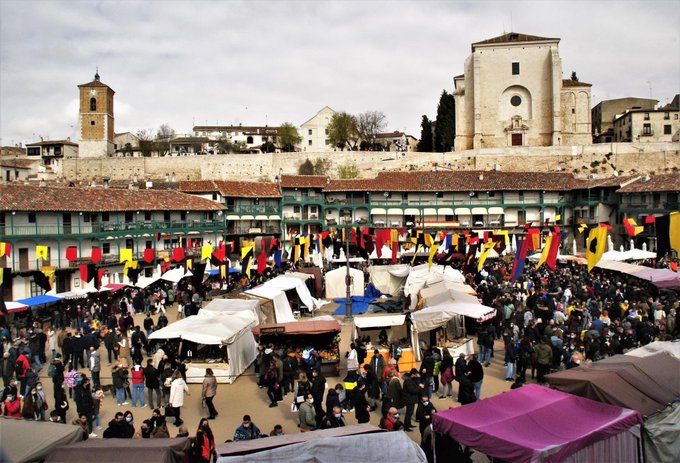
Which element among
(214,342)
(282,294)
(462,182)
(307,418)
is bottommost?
(307,418)

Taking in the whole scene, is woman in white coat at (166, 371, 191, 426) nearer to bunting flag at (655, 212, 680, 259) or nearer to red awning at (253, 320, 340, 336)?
red awning at (253, 320, 340, 336)

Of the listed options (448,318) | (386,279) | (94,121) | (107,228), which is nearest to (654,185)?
(386,279)

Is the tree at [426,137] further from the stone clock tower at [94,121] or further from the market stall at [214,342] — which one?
the market stall at [214,342]

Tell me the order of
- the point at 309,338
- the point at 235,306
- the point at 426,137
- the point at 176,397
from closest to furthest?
1. the point at 176,397
2. the point at 309,338
3. the point at 235,306
4. the point at 426,137

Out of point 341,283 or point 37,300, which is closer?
point 37,300

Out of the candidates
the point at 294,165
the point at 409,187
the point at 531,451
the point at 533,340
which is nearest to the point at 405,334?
the point at 533,340

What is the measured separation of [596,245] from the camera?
54.6ft

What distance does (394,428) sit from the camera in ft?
29.2

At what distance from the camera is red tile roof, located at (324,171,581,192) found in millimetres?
47750

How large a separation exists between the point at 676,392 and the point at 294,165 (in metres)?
61.0

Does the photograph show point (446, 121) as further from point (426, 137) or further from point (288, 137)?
point (288, 137)

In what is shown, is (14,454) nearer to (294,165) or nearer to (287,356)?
(287,356)

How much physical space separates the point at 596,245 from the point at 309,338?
9059 millimetres

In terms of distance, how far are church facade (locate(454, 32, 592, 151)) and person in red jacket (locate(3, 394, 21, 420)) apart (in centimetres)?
6272
